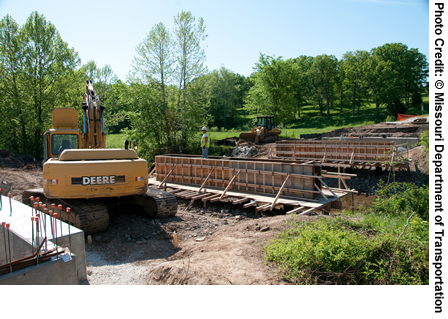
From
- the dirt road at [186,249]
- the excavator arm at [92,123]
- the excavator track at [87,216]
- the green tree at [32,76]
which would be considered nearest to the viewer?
the dirt road at [186,249]

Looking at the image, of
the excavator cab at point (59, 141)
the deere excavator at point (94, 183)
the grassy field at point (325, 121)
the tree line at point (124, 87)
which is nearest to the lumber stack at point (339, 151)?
the tree line at point (124, 87)

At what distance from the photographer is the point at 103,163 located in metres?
8.15

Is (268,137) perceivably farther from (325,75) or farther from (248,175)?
(325,75)

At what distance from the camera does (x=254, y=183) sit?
12.4 metres

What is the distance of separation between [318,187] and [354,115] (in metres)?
49.9

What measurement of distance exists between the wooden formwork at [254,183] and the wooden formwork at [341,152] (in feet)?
26.9

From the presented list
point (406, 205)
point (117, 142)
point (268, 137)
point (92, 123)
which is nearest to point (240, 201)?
point (406, 205)

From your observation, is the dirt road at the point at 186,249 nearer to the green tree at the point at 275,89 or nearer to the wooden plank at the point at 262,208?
the wooden plank at the point at 262,208

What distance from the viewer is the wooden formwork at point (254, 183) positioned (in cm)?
1102

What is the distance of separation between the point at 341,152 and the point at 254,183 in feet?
35.8

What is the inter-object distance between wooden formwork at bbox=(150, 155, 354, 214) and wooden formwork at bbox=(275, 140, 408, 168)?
8.21 meters

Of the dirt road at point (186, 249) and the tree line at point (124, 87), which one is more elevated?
the tree line at point (124, 87)

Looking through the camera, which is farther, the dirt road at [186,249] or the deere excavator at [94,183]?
the deere excavator at [94,183]

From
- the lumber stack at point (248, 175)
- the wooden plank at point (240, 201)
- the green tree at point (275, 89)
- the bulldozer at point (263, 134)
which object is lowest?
the wooden plank at point (240, 201)
